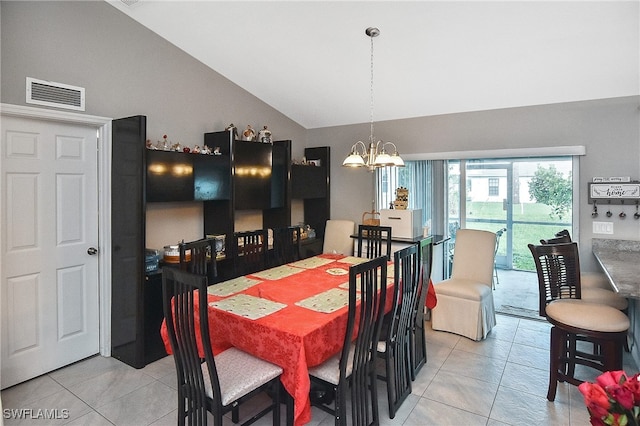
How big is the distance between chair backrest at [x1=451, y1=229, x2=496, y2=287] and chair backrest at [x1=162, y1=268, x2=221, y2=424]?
3.06 metres

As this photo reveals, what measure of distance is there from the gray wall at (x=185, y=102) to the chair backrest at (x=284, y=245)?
1.47 meters

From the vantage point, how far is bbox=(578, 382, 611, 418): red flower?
0.79 meters

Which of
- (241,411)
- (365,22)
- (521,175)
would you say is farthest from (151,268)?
(521,175)

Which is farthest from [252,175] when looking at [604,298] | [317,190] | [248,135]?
[604,298]

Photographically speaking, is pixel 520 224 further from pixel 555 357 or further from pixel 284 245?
pixel 284 245

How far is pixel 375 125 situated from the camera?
16.9ft

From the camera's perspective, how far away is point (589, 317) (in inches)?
96.7

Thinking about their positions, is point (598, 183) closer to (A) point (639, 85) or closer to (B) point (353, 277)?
(A) point (639, 85)

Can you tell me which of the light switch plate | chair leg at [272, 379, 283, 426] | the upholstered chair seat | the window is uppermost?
the window

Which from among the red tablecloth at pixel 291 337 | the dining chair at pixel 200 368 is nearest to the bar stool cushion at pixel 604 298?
the red tablecloth at pixel 291 337

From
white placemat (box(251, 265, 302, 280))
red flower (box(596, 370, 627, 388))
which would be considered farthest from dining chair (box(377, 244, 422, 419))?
red flower (box(596, 370, 627, 388))

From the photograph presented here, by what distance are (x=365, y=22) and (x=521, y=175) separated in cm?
260

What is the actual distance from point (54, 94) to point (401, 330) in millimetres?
3231

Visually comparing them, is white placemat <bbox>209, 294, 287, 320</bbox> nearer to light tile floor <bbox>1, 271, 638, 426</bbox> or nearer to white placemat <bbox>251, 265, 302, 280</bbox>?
white placemat <bbox>251, 265, 302, 280</bbox>
